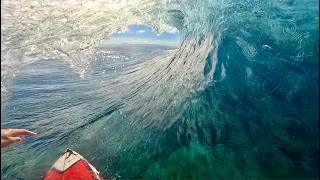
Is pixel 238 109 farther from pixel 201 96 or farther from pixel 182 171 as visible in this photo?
pixel 182 171

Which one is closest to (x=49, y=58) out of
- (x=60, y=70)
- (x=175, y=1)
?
(x=60, y=70)

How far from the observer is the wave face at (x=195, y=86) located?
3787mm

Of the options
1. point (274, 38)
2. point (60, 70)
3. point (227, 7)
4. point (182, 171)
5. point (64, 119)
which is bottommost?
point (182, 171)

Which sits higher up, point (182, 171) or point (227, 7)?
point (227, 7)

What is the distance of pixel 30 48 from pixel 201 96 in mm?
1983

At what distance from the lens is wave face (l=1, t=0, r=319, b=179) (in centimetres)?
379

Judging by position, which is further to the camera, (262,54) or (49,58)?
(49,58)

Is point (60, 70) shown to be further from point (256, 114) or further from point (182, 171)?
point (256, 114)

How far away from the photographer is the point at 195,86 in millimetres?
4172

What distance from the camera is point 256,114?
3.87 meters

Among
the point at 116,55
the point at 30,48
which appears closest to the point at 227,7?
the point at 116,55

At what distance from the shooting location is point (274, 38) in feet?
12.9

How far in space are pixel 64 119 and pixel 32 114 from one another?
14.3 inches

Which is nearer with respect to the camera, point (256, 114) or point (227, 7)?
point (256, 114)
